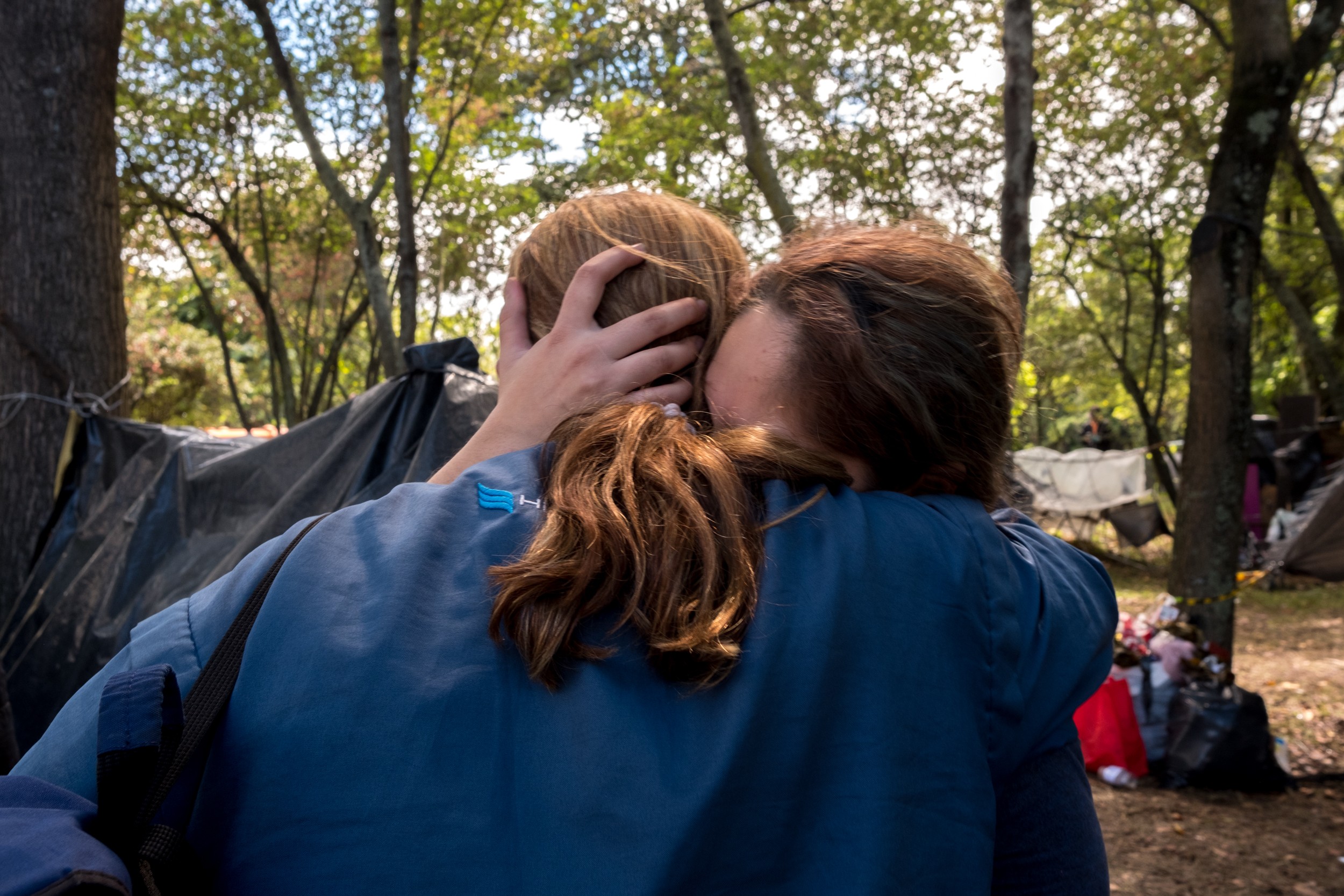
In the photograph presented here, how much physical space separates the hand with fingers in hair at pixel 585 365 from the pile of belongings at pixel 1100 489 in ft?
35.3

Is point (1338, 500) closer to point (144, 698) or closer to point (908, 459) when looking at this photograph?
point (908, 459)

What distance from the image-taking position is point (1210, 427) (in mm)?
4969

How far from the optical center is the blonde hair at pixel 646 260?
4.73ft

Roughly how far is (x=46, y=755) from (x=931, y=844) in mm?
779

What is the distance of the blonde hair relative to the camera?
144 cm

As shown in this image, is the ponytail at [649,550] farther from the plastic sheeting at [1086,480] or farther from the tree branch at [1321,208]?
the plastic sheeting at [1086,480]

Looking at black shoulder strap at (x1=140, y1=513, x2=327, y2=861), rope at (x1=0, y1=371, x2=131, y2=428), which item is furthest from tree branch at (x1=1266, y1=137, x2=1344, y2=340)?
black shoulder strap at (x1=140, y1=513, x2=327, y2=861)

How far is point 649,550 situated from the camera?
87 centimetres

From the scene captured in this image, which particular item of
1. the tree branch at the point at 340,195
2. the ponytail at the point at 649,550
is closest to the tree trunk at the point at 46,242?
the tree branch at the point at 340,195

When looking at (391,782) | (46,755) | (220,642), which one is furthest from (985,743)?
(46,755)

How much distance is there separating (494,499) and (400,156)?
4596 millimetres

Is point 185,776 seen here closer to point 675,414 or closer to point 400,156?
point 675,414

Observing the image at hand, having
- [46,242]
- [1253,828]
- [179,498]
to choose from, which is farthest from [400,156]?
[1253,828]

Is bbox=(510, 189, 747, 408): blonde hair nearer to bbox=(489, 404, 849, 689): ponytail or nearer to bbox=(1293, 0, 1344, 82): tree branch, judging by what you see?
bbox=(489, 404, 849, 689): ponytail
